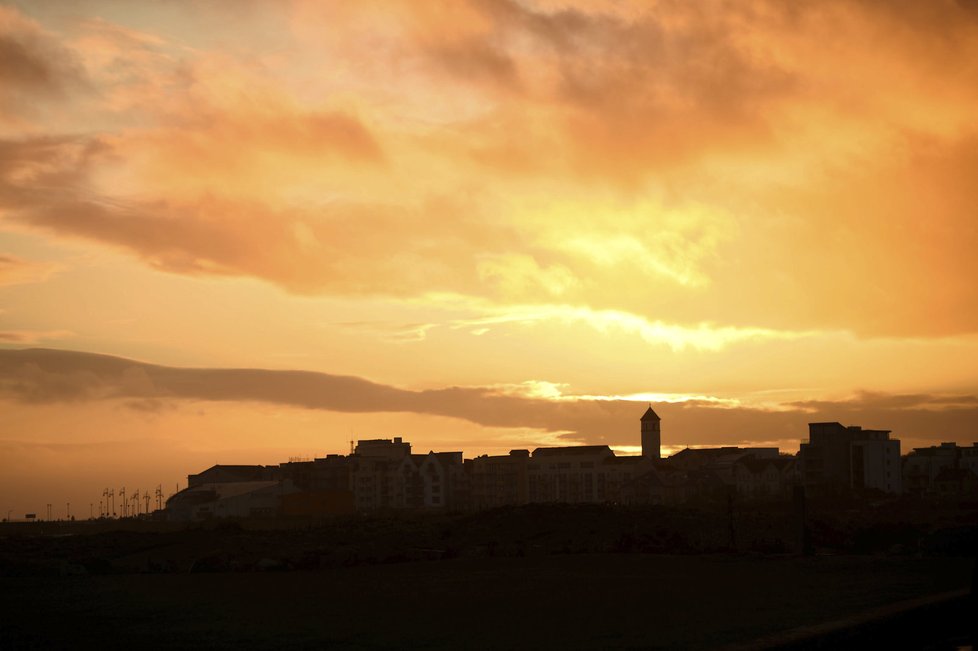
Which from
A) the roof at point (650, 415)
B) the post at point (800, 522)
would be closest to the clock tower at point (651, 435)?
the roof at point (650, 415)

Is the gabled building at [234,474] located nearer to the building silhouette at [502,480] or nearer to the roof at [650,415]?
the building silhouette at [502,480]

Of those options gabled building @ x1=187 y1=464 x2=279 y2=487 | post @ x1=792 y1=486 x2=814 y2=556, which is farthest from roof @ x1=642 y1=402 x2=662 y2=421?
post @ x1=792 y1=486 x2=814 y2=556

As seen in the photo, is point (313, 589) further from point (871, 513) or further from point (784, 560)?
point (871, 513)

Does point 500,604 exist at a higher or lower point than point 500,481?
higher

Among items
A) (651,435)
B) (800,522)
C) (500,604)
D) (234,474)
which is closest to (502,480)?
(651,435)

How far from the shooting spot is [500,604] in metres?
23.0

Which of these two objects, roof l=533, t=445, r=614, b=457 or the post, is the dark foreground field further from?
roof l=533, t=445, r=614, b=457

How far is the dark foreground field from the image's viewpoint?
57.9 feet

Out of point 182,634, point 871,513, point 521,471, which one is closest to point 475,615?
point 182,634

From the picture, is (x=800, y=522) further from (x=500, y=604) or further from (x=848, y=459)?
(x=848, y=459)

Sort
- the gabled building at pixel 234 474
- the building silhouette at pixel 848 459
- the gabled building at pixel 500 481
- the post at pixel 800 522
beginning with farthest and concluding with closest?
the gabled building at pixel 234 474 → the gabled building at pixel 500 481 → the building silhouette at pixel 848 459 → the post at pixel 800 522

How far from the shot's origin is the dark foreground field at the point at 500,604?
17656mm

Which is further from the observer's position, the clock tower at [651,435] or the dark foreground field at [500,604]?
the clock tower at [651,435]

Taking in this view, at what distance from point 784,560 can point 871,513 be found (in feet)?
216
